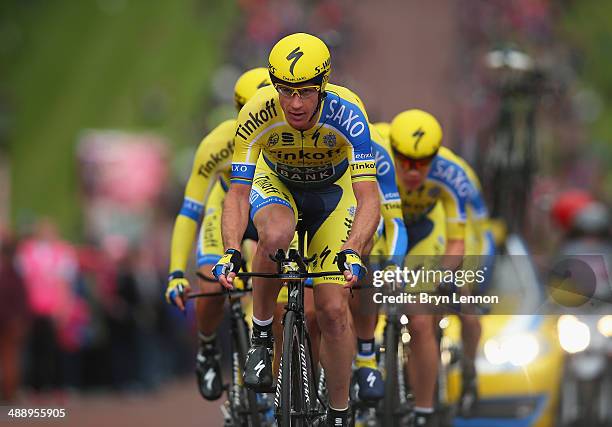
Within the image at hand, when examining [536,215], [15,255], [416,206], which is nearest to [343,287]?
[416,206]

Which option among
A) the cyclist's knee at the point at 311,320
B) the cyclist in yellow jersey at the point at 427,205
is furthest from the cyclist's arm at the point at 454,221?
the cyclist's knee at the point at 311,320

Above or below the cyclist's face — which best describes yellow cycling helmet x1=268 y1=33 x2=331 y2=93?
above

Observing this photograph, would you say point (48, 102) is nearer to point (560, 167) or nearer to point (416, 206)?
point (560, 167)

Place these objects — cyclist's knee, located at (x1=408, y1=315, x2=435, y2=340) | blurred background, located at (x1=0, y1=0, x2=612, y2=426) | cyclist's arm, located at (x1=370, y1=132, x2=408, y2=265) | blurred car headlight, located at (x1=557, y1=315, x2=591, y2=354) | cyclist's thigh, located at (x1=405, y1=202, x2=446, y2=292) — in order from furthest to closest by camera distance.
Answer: blurred background, located at (x1=0, y1=0, x2=612, y2=426) < blurred car headlight, located at (x1=557, y1=315, x2=591, y2=354) < cyclist's thigh, located at (x1=405, y1=202, x2=446, y2=292) < cyclist's knee, located at (x1=408, y1=315, x2=435, y2=340) < cyclist's arm, located at (x1=370, y1=132, x2=408, y2=265)

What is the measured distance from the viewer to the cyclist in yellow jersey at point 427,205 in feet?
34.5

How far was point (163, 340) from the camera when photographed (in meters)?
20.2

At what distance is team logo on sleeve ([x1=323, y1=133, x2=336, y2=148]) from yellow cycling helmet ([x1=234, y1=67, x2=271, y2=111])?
5.45ft

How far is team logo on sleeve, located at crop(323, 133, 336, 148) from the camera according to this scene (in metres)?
8.49

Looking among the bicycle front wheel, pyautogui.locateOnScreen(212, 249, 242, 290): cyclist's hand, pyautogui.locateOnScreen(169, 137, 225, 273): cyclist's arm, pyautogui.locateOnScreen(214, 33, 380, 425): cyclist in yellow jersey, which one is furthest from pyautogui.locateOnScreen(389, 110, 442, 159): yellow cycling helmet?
pyautogui.locateOnScreen(212, 249, 242, 290): cyclist's hand

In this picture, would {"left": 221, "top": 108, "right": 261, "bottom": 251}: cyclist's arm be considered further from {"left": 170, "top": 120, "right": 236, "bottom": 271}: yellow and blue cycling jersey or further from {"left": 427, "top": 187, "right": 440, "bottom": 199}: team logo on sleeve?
{"left": 427, "top": 187, "right": 440, "bottom": 199}: team logo on sleeve

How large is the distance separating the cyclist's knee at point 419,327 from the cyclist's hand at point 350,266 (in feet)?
8.83

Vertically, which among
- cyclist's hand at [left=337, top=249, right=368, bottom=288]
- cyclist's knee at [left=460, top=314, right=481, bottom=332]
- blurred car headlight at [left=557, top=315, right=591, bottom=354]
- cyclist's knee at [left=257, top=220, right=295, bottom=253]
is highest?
cyclist's knee at [left=257, top=220, right=295, bottom=253]

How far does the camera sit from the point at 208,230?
33.9 feet

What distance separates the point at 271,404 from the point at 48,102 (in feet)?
139
